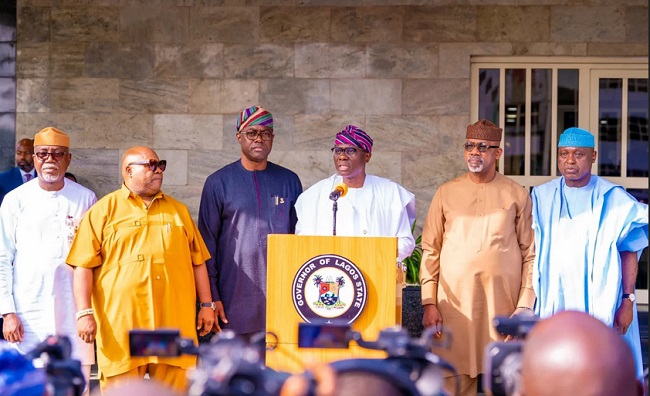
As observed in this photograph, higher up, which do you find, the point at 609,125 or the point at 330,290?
the point at 609,125

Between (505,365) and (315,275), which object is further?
(315,275)

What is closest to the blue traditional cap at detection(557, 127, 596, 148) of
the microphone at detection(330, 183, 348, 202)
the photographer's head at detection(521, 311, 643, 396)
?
the microphone at detection(330, 183, 348, 202)

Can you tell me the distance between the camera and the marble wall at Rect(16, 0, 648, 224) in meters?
9.86

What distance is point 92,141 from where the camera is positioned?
10.0 meters

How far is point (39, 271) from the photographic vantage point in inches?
246

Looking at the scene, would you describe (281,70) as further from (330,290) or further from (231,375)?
(231,375)

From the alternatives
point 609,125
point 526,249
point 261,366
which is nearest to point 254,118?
point 526,249

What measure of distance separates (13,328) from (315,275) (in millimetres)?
1950

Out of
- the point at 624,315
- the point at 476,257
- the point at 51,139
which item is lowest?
the point at 624,315

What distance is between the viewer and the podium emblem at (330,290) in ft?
18.2

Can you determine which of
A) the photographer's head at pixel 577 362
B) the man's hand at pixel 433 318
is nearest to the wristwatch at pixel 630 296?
the man's hand at pixel 433 318

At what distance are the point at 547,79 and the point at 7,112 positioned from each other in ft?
17.3

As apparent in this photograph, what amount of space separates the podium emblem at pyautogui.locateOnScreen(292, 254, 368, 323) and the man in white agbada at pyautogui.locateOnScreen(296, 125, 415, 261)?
29.8 inches

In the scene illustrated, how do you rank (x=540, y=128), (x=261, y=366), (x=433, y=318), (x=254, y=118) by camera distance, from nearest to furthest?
1. (x=261, y=366)
2. (x=433, y=318)
3. (x=254, y=118)
4. (x=540, y=128)
